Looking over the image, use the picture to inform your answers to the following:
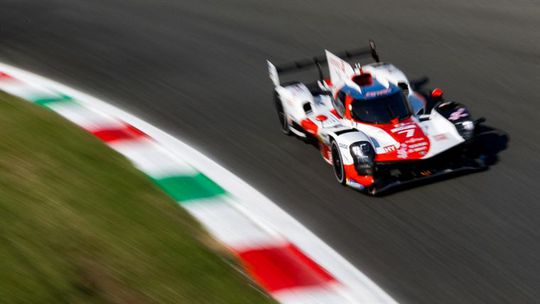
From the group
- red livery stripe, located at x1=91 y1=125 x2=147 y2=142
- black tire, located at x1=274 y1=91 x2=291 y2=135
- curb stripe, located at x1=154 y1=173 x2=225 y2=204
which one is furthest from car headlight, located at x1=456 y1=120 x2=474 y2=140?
red livery stripe, located at x1=91 y1=125 x2=147 y2=142

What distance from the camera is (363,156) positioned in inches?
297

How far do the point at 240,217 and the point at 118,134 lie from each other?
2.00 m

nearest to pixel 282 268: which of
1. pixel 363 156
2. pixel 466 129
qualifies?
pixel 363 156

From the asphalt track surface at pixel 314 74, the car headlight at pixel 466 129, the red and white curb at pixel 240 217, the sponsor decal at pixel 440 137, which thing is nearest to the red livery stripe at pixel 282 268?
the red and white curb at pixel 240 217

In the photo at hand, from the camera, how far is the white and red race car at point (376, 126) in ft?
24.8

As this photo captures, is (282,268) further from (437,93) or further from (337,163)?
(437,93)

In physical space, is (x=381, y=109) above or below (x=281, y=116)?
below

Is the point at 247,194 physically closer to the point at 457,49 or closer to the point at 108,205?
the point at 108,205

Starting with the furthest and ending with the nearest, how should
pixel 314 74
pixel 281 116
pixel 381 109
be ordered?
pixel 314 74 < pixel 281 116 < pixel 381 109

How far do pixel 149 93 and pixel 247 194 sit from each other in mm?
3255

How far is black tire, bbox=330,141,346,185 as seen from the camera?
25.2 ft

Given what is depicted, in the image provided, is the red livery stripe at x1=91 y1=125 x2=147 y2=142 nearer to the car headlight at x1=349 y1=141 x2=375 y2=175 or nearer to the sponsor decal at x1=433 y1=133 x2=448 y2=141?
the car headlight at x1=349 y1=141 x2=375 y2=175

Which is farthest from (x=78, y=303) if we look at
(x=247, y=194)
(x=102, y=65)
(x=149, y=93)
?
(x=102, y=65)

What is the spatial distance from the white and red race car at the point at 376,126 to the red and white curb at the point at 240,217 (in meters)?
0.94
